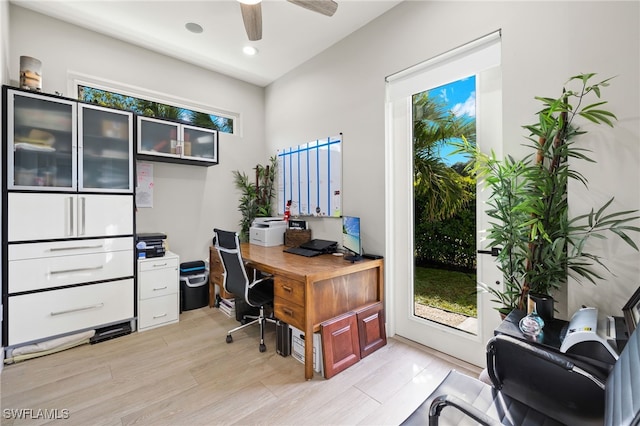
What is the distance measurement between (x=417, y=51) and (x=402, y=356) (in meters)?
2.58

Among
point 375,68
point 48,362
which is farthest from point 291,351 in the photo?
point 375,68

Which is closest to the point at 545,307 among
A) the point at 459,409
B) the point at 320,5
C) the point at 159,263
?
the point at 459,409

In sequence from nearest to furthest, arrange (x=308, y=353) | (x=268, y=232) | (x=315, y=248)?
(x=308, y=353) → (x=315, y=248) → (x=268, y=232)

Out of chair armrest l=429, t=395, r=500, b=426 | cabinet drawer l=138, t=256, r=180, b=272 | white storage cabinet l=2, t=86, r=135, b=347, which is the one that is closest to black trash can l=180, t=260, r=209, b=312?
cabinet drawer l=138, t=256, r=180, b=272

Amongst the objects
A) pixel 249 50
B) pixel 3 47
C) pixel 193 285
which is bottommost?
pixel 193 285

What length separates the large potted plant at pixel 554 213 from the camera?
4.79 ft

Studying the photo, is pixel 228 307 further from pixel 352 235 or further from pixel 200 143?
pixel 200 143

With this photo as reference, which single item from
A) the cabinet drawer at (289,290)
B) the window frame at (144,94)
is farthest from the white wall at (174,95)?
the cabinet drawer at (289,290)

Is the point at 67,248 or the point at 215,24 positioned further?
the point at 215,24

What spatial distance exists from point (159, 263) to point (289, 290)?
5.31 feet

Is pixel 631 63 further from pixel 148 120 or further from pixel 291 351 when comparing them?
pixel 148 120

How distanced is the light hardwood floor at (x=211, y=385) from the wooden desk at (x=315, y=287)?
31 cm

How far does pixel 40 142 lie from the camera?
7.57ft

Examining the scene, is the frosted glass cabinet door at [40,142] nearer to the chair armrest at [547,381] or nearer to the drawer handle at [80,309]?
the drawer handle at [80,309]
